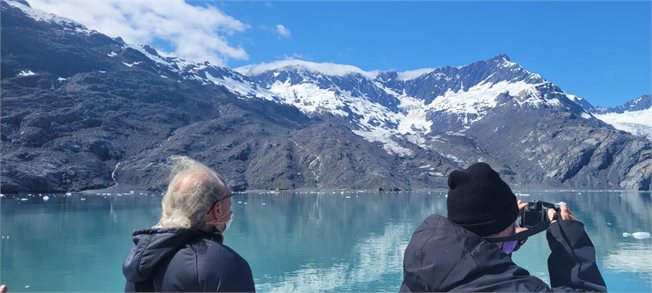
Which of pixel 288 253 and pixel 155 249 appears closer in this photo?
pixel 155 249

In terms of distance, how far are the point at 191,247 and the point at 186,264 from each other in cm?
11

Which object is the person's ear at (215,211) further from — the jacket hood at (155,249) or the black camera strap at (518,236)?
the black camera strap at (518,236)

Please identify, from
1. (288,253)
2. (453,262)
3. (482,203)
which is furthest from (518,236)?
(288,253)

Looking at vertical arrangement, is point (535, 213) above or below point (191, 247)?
above

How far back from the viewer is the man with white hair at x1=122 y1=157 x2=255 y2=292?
305cm

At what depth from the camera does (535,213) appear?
338 centimetres

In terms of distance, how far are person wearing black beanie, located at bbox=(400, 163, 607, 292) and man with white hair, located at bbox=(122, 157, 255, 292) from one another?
1.07 meters

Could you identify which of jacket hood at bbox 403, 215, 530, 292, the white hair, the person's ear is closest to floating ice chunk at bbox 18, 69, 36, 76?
the white hair

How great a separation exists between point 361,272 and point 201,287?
28.1 metres

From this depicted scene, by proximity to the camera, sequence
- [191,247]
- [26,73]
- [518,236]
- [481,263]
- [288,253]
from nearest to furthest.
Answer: [481,263]
[518,236]
[191,247]
[288,253]
[26,73]

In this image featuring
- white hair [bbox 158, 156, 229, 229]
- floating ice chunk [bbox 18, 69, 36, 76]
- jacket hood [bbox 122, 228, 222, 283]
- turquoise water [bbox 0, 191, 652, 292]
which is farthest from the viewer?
floating ice chunk [bbox 18, 69, 36, 76]

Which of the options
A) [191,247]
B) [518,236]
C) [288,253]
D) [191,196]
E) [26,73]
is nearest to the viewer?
[518,236]

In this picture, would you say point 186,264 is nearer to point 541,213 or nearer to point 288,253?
point 541,213

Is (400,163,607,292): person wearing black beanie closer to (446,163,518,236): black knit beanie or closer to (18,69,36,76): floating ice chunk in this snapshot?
(446,163,518,236): black knit beanie
